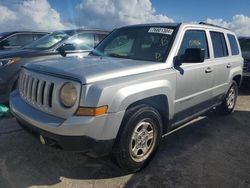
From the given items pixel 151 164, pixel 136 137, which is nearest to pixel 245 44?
pixel 151 164

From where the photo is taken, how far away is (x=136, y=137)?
3.36 meters

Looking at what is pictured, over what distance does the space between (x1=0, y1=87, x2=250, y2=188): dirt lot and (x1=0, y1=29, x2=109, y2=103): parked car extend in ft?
→ 4.23

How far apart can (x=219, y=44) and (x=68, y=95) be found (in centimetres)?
345

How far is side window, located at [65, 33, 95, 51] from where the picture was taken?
6.87 meters

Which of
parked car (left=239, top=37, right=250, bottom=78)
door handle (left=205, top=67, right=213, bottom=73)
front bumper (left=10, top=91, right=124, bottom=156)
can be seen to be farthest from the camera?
parked car (left=239, top=37, right=250, bottom=78)

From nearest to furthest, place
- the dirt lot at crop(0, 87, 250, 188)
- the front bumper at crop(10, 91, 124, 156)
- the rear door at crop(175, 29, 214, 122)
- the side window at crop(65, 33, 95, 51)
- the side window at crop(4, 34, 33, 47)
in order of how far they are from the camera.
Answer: the front bumper at crop(10, 91, 124, 156) < the dirt lot at crop(0, 87, 250, 188) < the rear door at crop(175, 29, 214, 122) < the side window at crop(65, 33, 95, 51) < the side window at crop(4, 34, 33, 47)

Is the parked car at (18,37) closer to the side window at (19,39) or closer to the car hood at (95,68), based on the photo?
the side window at (19,39)

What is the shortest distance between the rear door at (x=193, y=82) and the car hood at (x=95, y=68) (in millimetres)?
492

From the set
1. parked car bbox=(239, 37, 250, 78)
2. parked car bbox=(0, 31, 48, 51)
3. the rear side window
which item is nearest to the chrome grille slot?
the rear side window

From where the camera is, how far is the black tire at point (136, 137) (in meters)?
3.12

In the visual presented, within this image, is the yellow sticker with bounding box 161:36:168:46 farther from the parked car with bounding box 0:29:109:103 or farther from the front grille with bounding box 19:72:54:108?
the parked car with bounding box 0:29:109:103

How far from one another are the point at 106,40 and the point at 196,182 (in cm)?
278

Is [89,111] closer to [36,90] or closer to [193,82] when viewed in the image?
[36,90]

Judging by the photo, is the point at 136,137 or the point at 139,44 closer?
the point at 136,137
